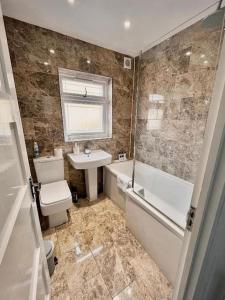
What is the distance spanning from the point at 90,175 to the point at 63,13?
6.82 ft

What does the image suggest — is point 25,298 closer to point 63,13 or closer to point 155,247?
point 155,247

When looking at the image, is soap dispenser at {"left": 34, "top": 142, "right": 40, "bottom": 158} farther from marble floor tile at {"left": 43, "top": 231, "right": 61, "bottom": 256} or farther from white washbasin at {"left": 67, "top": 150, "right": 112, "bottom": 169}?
marble floor tile at {"left": 43, "top": 231, "right": 61, "bottom": 256}

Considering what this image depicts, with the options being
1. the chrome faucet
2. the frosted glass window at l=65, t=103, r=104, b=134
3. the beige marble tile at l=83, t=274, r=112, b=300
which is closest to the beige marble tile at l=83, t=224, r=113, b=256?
the beige marble tile at l=83, t=274, r=112, b=300

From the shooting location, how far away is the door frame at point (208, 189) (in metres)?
0.44

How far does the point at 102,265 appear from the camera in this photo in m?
1.35

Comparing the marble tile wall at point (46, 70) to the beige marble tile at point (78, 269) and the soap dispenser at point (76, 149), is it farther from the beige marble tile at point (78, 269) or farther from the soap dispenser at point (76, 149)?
the beige marble tile at point (78, 269)

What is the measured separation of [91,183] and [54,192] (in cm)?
67

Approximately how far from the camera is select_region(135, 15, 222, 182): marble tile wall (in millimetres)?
1590

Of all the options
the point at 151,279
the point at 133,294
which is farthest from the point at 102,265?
the point at 151,279

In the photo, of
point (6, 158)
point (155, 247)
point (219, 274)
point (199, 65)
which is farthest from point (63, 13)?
point (155, 247)

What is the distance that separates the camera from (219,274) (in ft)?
1.99

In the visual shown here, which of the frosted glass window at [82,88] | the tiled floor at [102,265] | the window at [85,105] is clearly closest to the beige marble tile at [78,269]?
the tiled floor at [102,265]

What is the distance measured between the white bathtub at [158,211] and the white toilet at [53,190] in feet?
2.54

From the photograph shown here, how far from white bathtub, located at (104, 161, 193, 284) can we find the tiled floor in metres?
0.12
